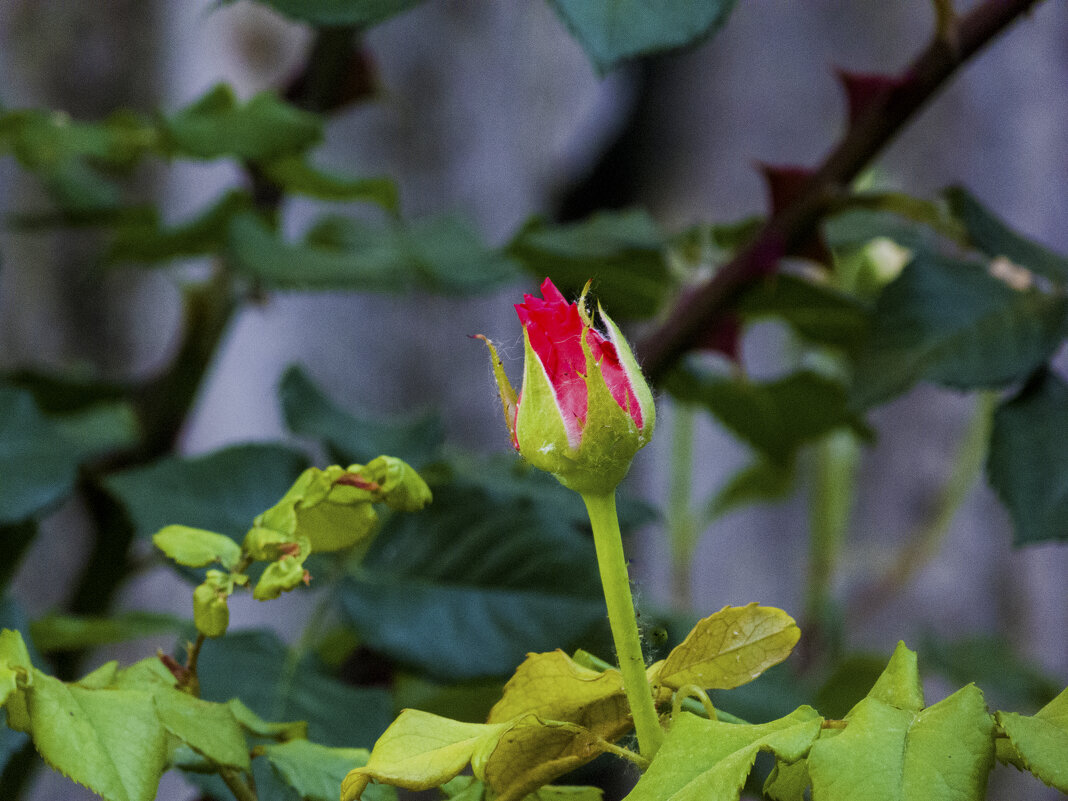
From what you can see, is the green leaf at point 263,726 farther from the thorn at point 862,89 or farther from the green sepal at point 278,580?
the thorn at point 862,89

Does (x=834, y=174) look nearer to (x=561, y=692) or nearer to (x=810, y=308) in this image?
(x=810, y=308)

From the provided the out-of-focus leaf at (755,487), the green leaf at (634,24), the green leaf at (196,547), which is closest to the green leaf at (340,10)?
the green leaf at (634,24)

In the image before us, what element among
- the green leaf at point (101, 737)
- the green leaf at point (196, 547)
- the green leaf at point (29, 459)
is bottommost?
the green leaf at point (29, 459)

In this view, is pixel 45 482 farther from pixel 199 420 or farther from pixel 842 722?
pixel 199 420

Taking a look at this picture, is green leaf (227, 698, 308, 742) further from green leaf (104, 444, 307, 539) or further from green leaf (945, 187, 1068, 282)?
green leaf (945, 187, 1068, 282)

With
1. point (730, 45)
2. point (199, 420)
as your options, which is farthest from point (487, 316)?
point (730, 45)

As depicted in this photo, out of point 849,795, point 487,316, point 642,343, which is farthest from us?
point 487,316
